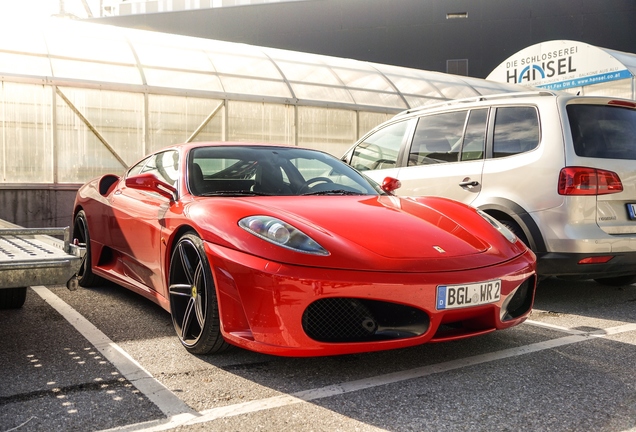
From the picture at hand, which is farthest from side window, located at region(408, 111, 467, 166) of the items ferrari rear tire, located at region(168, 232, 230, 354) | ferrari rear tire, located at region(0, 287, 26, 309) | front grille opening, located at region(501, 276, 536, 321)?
ferrari rear tire, located at region(0, 287, 26, 309)

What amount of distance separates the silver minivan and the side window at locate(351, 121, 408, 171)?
2.18 ft

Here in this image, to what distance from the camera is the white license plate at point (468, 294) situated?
301 centimetres

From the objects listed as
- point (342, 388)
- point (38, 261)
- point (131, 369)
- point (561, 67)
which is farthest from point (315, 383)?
point (561, 67)

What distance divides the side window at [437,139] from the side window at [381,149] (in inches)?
9.1

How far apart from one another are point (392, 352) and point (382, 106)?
10620mm

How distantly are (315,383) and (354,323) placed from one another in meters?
0.35

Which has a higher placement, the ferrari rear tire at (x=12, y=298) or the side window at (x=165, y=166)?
the side window at (x=165, y=166)

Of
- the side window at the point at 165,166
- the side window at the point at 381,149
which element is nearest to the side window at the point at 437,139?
the side window at the point at 381,149

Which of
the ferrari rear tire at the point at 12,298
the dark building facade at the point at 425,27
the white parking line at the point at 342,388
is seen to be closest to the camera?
the white parking line at the point at 342,388

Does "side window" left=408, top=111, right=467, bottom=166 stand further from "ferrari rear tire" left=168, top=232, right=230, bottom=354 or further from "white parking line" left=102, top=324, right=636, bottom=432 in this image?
"ferrari rear tire" left=168, top=232, right=230, bottom=354

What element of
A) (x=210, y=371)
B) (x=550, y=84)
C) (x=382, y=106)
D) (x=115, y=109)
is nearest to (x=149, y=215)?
(x=210, y=371)

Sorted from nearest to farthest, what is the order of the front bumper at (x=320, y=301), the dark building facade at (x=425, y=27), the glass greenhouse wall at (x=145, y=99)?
the front bumper at (x=320, y=301)
the glass greenhouse wall at (x=145, y=99)
the dark building facade at (x=425, y=27)

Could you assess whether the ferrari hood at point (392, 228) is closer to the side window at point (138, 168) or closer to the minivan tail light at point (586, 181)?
the minivan tail light at point (586, 181)

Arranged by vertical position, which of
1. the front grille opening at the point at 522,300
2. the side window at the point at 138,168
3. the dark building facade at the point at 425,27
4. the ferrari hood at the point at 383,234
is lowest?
the front grille opening at the point at 522,300
